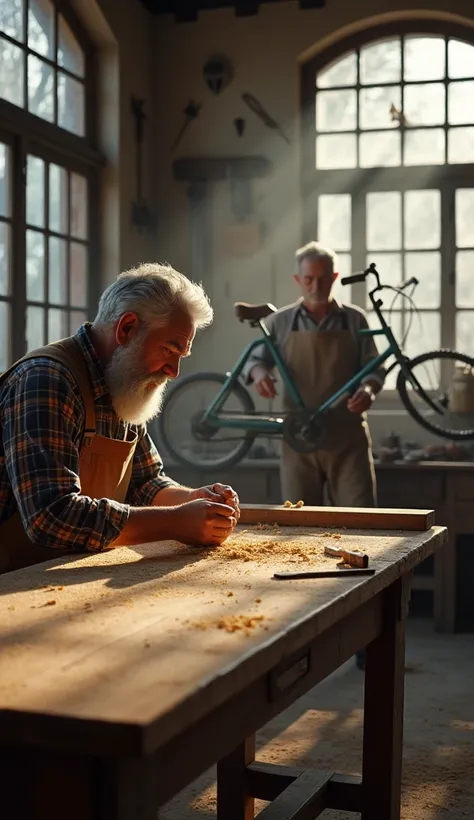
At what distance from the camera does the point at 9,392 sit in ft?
7.88

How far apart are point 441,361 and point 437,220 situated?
0.89 metres

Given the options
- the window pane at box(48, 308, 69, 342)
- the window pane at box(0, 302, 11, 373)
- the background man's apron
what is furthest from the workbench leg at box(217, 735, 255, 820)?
the window pane at box(48, 308, 69, 342)

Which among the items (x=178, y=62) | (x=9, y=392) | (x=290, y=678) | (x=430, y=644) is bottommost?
(x=430, y=644)

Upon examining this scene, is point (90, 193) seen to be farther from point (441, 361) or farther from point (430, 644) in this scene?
point (430, 644)

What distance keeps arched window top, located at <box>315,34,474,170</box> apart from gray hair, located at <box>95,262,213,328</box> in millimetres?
4358

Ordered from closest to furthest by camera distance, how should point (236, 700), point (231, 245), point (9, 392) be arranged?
1. point (236, 700)
2. point (9, 392)
3. point (231, 245)

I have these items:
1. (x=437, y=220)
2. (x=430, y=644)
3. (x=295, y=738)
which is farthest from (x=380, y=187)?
(x=295, y=738)

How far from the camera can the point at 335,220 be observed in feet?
22.2

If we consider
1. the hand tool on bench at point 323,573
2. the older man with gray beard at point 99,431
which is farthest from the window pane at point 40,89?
the hand tool on bench at point 323,573

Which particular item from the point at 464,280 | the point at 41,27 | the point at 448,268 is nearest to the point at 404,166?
the point at 448,268

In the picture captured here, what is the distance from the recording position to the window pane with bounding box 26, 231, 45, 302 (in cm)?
553

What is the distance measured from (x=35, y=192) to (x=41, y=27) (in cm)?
91

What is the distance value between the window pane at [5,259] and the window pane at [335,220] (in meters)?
2.29

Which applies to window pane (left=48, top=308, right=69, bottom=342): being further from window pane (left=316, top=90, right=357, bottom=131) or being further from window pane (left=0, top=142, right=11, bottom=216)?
window pane (left=316, top=90, right=357, bottom=131)
